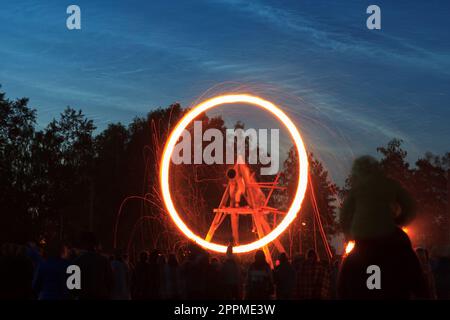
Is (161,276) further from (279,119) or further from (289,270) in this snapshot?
(279,119)

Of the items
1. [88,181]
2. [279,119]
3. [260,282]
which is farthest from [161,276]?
[88,181]

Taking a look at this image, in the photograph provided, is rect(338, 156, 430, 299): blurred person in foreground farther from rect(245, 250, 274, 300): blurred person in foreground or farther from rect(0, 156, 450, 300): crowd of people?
rect(245, 250, 274, 300): blurred person in foreground

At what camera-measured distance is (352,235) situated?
26.2ft

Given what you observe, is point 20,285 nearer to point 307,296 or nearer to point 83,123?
point 307,296

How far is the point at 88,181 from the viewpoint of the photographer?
Result: 62844mm

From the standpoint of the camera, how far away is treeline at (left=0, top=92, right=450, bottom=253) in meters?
53.7

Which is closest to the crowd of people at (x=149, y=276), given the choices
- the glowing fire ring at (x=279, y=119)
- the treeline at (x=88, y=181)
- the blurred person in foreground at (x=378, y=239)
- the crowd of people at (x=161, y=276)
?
the crowd of people at (x=161, y=276)

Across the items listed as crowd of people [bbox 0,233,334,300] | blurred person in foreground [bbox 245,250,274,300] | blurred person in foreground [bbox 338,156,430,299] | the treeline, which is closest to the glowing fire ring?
crowd of people [bbox 0,233,334,300]

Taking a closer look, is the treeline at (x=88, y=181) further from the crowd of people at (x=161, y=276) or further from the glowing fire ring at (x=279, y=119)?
the crowd of people at (x=161, y=276)
